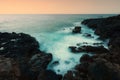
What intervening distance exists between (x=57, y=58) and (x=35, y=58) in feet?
15.2

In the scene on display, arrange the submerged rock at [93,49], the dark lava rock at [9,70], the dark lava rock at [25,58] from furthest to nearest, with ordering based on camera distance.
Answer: the submerged rock at [93,49] < the dark lava rock at [25,58] < the dark lava rock at [9,70]

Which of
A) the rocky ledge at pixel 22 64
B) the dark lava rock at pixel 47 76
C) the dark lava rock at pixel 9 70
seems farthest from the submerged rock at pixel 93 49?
the dark lava rock at pixel 9 70

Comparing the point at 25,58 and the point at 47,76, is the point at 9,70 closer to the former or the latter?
the point at 47,76

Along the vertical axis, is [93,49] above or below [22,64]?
below

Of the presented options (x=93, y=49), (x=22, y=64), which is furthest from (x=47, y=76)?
(x=93, y=49)

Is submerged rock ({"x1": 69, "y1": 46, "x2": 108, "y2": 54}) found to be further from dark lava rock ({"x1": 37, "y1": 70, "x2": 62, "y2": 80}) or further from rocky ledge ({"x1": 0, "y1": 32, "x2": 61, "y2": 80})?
dark lava rock ({"x1": 37, "y1": 70, "x2": 62, "y2": 80})

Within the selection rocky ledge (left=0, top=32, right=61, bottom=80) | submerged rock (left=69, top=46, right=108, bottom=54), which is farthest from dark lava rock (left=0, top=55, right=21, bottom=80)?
submerged rock (left=69, top=46, right=108, bottom=54)

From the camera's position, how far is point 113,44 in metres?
29.2

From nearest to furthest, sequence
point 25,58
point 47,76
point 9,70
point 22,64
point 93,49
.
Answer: point 9,70
point 47,76
point 22,64
point 25,58
point 93,49

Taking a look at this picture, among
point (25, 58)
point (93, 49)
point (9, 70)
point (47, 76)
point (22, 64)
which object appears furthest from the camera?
point (93, 49)

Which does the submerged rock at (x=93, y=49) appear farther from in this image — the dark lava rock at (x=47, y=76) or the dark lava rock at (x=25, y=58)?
the dark lava rock at (x=47, y=76)

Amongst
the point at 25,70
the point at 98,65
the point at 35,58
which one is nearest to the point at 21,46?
the point at 35,58

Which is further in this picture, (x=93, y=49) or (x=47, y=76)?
(x=93, y=49)

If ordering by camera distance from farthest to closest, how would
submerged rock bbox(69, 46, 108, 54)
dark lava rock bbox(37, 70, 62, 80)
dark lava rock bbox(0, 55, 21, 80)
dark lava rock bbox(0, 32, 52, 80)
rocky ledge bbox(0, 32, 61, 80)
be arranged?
submerged rock bbox(69, 46, 108, 54) < dark lava rock bbox(0, 32, 52, 80) < dark lava rock bbox(37, 70, 62, 80) < rocky ledge bbox(0, 32, 61, 80) < dark lava rock bbox(0, 55, 21, 80)
